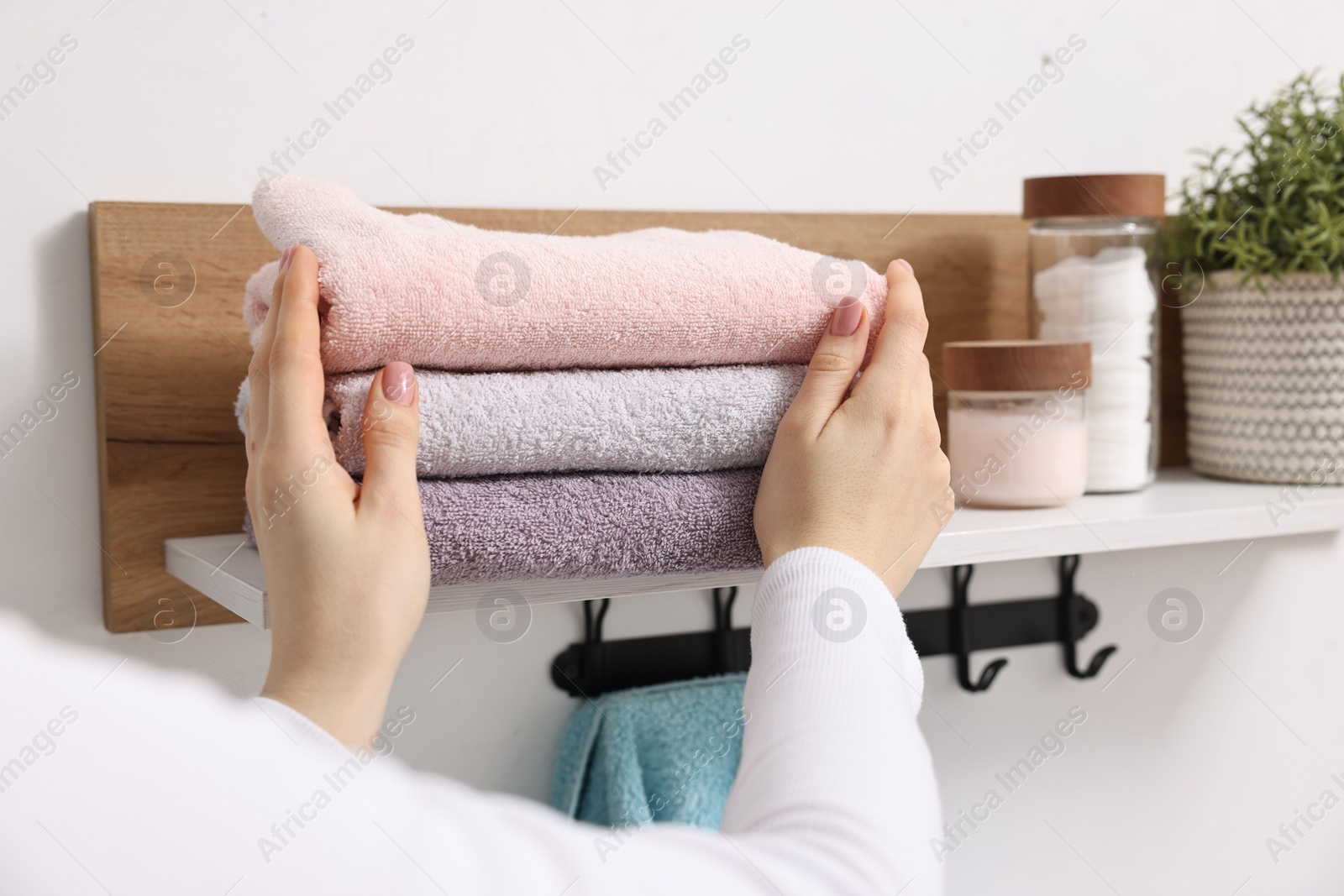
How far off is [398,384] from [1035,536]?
347mm

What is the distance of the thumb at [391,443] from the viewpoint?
15.3 inches

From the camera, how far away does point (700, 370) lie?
469mm

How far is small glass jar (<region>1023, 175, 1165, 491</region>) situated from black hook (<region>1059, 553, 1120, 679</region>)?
12 cm

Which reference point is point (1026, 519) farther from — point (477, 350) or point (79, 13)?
point (79, 13)

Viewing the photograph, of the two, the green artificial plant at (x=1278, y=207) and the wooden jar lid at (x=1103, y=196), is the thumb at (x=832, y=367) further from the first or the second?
the green artificial plant at (x=1278, y=207)

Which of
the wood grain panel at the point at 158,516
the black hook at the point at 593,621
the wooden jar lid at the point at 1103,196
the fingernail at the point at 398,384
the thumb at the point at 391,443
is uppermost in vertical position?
the wooden jar lid at the point at 1103,196

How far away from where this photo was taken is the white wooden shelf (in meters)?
0.46

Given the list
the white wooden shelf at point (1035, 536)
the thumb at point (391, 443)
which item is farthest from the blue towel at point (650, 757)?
the thumb at point (391, 443)

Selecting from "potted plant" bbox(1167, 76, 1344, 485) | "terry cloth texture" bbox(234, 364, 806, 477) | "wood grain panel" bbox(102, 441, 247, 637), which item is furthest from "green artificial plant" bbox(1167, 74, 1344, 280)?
"wood grain panel" bbox(102, 441, 247, 637)

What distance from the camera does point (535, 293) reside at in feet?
1.39

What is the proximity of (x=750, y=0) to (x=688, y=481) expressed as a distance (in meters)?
0.35

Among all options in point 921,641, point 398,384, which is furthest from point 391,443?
point 921,641

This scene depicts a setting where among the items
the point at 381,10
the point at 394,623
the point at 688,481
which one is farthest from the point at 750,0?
the point at 394,623

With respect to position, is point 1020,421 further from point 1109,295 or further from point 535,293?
point 535,293
